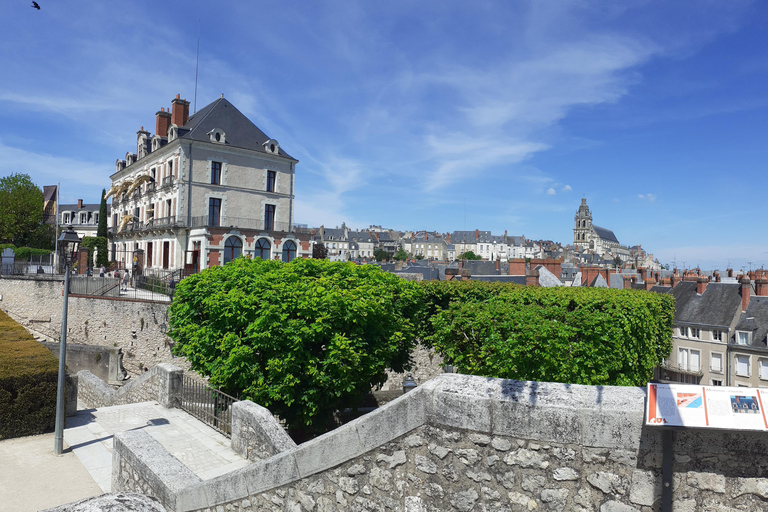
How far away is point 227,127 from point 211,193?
5.64m

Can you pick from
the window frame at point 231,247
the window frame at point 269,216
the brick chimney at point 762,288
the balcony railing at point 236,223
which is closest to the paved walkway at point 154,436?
the window frame at point 231,247

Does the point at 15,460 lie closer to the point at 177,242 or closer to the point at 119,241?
the point at 177,242

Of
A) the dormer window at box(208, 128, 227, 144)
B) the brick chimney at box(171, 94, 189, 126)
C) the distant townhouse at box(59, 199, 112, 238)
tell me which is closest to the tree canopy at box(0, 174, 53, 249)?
the distant townhouse at box(59, 199, 112, 238)

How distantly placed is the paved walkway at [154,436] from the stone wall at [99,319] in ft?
32.1

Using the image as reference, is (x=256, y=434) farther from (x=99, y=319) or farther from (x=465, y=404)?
(x=99, y=319)

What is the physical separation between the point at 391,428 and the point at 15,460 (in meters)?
9.53

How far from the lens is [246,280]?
1241 centimetres

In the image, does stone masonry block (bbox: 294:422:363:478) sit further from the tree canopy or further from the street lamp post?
the tree canopy

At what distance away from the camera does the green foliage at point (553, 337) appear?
9.77 m

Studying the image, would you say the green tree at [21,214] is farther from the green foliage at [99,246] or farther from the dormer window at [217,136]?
the dormer window at [217,136]

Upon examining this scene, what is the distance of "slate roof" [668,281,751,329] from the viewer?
3219 cm

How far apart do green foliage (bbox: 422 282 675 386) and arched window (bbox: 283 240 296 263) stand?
85.0 ft

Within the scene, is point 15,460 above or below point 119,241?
below

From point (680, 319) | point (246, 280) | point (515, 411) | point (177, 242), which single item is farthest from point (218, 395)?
point (680, 319)
